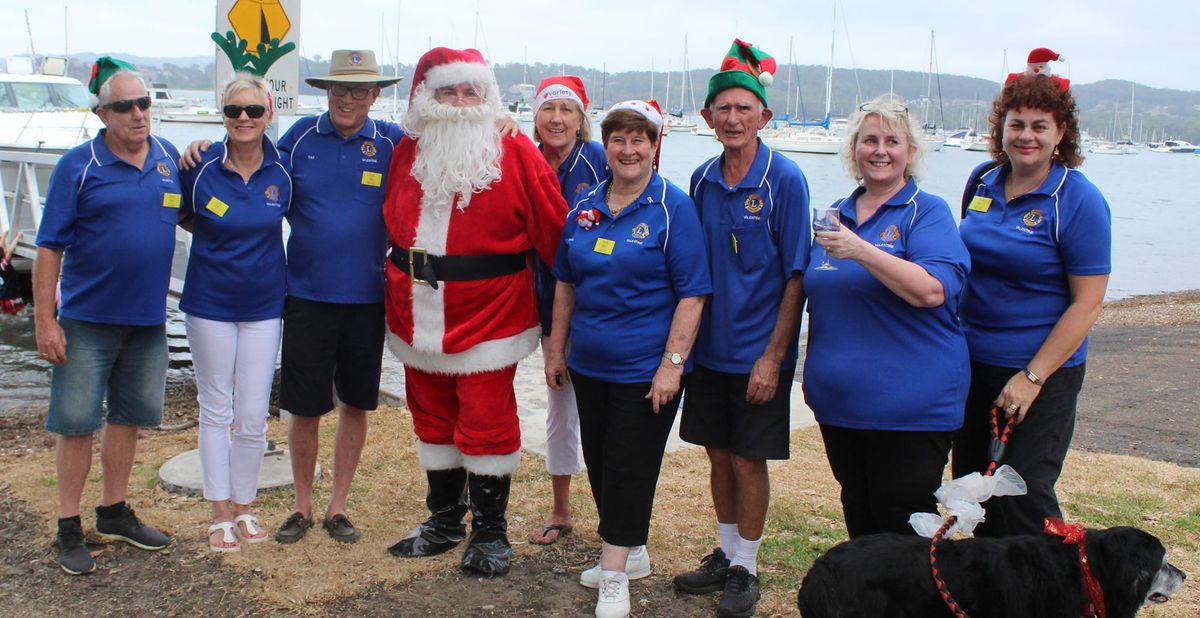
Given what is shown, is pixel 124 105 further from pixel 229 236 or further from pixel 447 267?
A: pixel 447 267

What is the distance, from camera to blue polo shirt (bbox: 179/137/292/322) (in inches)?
160

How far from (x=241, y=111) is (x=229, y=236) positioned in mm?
510

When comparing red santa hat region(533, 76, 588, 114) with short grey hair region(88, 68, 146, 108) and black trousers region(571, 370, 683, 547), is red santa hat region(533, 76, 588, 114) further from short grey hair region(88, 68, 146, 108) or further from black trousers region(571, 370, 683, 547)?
short grey hair region(88, 68, 146, 108)

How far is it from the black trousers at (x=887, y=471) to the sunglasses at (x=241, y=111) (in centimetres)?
258

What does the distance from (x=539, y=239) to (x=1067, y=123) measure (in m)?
1.99

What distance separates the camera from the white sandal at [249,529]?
4355 millimetres

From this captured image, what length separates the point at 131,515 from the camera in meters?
4.33

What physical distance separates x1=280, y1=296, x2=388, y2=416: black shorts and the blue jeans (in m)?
0.52

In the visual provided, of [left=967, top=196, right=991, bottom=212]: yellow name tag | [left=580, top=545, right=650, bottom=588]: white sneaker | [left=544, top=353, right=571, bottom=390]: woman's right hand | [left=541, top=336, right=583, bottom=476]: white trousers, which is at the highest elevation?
[left=967, top=196, right=991, bottom=212]: yellow name tag

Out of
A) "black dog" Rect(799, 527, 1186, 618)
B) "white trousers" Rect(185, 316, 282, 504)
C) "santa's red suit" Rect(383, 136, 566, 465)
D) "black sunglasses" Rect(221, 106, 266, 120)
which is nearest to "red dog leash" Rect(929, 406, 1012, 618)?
"black dog" Rect(799, 527, 1186, 618)

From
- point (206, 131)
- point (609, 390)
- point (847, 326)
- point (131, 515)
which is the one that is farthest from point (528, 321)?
point (206, 131)

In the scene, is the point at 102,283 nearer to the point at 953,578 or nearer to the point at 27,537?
the point at 27,537

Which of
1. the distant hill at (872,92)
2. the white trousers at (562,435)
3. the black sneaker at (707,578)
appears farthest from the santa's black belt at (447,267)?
the distant hill at (872,92)

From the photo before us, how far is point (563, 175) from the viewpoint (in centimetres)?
454
